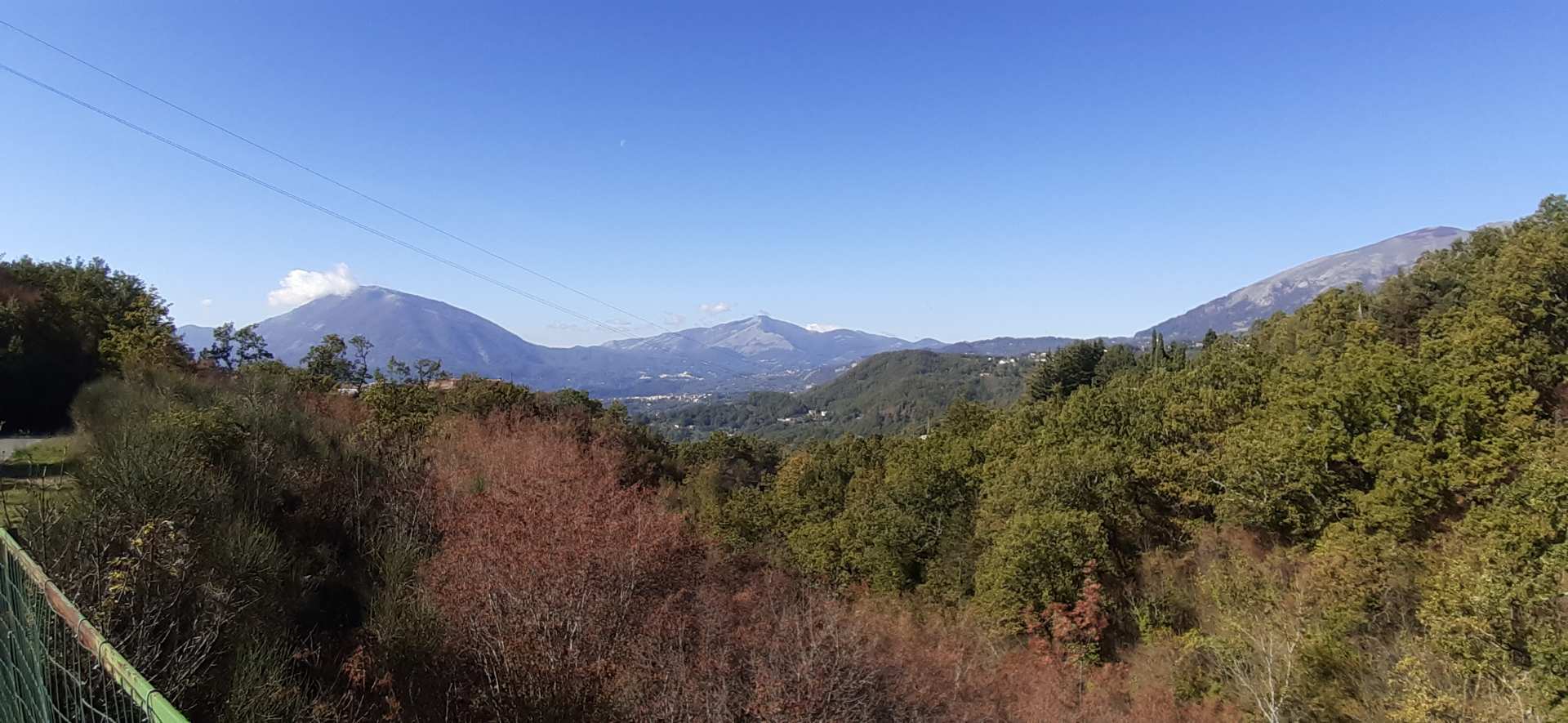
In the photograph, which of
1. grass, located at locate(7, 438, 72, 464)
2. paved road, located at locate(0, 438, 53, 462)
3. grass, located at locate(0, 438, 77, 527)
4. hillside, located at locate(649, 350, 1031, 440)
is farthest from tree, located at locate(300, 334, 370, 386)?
hillside, located at locate(649, 350, 1031, 440)

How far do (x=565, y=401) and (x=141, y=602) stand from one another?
32.8m

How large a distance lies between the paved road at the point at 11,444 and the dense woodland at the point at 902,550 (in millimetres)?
1866

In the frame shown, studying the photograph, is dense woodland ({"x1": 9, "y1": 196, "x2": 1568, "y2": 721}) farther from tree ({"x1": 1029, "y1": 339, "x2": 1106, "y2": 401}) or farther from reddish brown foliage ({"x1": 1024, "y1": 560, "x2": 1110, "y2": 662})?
tree ({"x1": 1029, "y1": 339, "x2": 1106, "y2": 401})

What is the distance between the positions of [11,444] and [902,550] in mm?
27143

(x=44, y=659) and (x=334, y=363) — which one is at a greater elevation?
(x=334, y=363)

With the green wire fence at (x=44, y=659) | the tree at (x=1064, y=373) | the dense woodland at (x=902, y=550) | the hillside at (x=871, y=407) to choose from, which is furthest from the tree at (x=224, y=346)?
the hillside at (x=871, y=407)

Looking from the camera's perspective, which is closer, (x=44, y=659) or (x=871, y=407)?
(x=44, y=659)

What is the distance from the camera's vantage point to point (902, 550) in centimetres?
2786

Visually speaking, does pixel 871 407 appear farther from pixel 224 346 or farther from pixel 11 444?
pixel 11 444

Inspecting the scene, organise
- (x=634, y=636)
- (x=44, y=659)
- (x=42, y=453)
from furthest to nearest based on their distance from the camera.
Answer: (x=42, y=453) < (x=634, y=636) < (x=44, y=659)

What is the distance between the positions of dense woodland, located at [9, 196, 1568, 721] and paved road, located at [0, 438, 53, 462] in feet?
Answer: 6.12

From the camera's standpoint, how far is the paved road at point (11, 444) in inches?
578

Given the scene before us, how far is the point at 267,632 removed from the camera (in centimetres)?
937

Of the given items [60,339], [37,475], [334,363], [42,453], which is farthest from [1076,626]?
[334,363]
